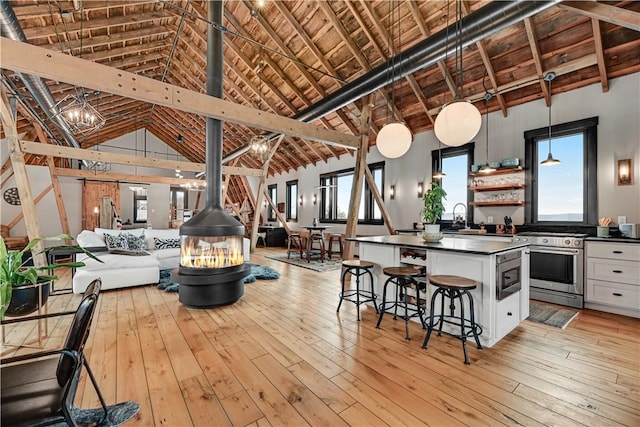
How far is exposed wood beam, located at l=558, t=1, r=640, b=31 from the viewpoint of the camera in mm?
2832

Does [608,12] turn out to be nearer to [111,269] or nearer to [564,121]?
[564,121]

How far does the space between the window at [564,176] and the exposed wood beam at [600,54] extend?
534mm

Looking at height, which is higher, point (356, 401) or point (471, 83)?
point (471, 83)

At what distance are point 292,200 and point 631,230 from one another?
1048 cm

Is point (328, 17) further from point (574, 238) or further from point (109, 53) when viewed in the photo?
point (574, 238)

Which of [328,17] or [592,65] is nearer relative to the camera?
[592,65]

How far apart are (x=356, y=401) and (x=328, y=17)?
230 inches

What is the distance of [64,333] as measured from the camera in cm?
314

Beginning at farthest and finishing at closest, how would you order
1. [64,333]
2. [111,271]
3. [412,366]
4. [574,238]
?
[111,271], [574,238], [64,333], [412,366]

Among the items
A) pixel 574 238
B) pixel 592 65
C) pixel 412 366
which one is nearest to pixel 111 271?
pixel 412 366

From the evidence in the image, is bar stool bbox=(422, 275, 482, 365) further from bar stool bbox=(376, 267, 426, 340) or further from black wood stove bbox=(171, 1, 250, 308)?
black wood stove bbox=(171, 1, 250, 308)

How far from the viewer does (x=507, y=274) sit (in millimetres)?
3002

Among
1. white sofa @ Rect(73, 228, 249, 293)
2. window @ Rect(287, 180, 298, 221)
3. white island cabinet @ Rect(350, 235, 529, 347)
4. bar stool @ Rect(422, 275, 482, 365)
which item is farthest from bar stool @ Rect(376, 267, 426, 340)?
window @ Rect(287, 180, 298, 221)

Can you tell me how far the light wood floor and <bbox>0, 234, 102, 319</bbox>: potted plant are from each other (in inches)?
23.5
